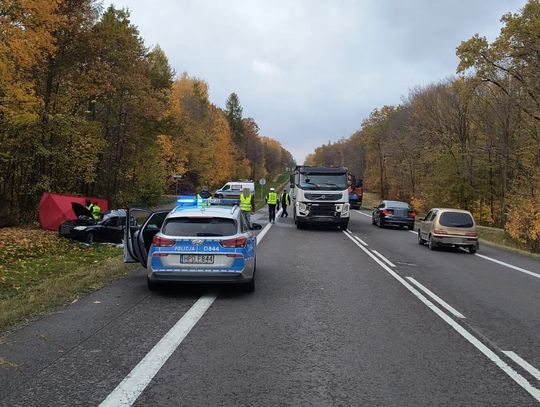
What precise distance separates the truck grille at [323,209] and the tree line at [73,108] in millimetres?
10688

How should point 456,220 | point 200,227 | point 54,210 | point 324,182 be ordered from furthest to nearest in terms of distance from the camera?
1. point 324,182
2. point 54,210
3. point 456,220
4. point 200,227

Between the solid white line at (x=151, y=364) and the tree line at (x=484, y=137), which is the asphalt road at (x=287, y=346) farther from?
the tree line at (x=484, y=137)

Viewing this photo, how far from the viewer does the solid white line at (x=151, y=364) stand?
4.32 m

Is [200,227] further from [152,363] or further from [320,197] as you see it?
[320,197]

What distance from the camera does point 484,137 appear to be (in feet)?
141

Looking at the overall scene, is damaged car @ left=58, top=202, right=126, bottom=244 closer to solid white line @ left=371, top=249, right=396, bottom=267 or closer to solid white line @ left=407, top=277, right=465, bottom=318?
solid white line @ left=371, top=249, right=396, bottom=267

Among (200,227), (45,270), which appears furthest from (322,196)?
(200,227)

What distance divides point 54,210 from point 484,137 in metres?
35.6

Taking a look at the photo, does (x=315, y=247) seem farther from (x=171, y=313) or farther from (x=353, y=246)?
(x=171, y=313)

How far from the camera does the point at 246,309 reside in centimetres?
789

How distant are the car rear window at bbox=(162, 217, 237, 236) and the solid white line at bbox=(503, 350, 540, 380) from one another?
473 centimetres

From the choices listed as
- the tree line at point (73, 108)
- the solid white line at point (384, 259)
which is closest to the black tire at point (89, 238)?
the tree line at point (73, 108)

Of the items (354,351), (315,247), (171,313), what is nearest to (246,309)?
(171,313)

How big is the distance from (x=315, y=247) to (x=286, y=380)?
502 inches
